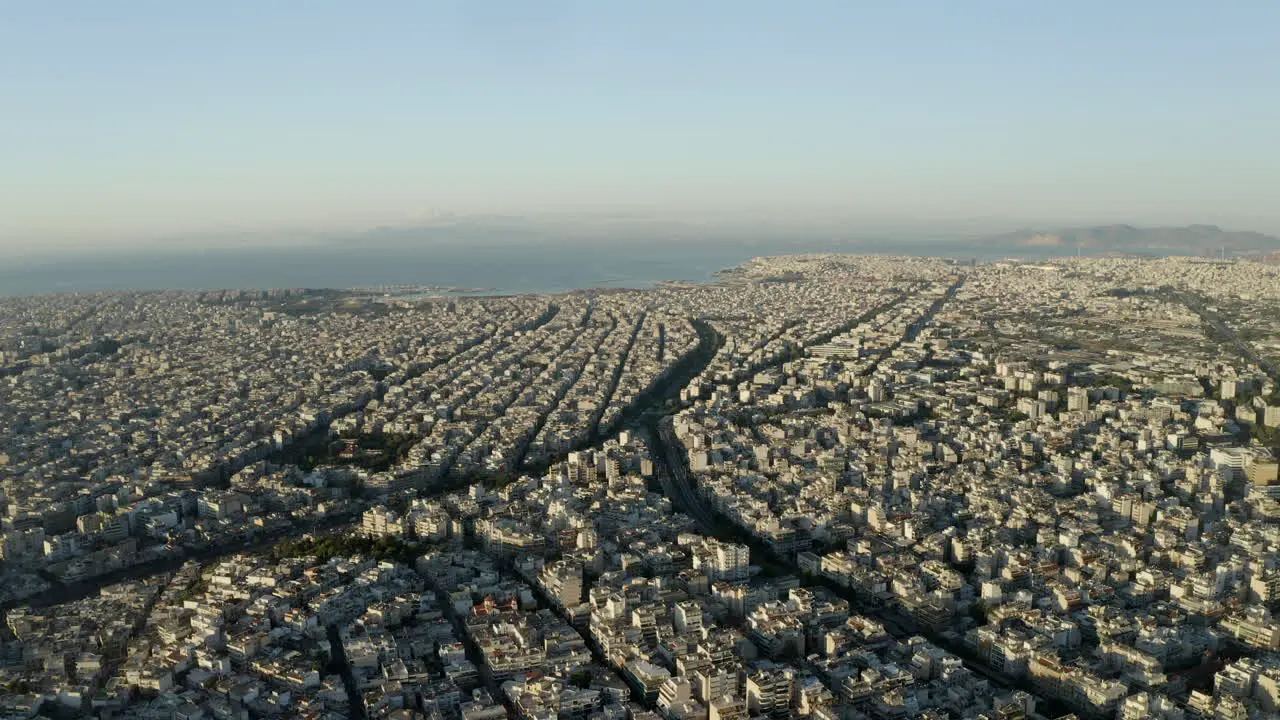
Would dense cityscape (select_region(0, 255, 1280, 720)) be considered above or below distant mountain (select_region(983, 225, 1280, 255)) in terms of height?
below

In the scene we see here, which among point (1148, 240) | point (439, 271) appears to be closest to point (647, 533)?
point (439, 271)

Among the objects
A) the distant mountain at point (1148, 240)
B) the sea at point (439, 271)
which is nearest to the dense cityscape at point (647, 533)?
the sea at point (439, 271)

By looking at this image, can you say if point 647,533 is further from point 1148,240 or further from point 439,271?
point 1148,240

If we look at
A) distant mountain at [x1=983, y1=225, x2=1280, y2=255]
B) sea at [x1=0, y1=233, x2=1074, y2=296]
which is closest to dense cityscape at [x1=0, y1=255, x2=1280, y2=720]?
sea at [x1=0, y1=233, x2=1074, y2=296]

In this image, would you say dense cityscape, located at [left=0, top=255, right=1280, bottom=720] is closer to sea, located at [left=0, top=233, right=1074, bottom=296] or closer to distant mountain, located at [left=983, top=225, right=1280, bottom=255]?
sea, located at [left=0, top=233, right=1074, bottom=296]

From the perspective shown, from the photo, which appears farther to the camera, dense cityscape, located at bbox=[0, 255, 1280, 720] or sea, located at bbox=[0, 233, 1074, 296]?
sea, located at bbox=[0, 233, 1074, 296]

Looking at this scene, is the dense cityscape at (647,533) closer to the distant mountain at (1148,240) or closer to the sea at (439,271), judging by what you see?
the sea at (439,271)
